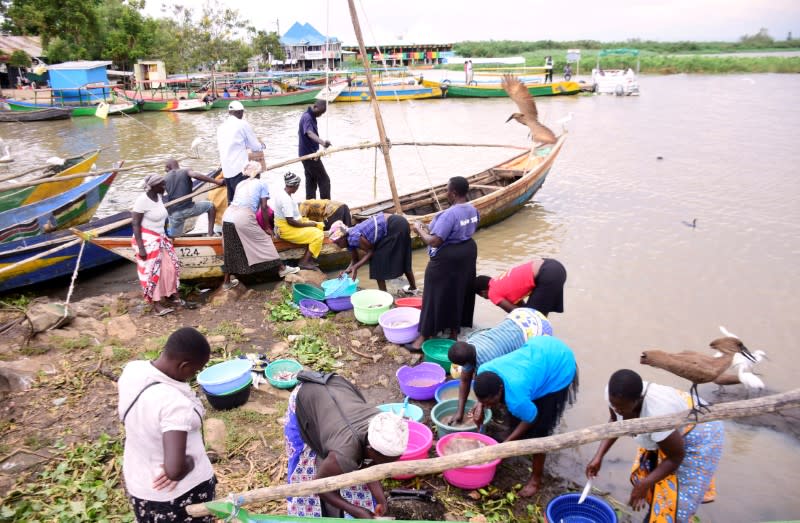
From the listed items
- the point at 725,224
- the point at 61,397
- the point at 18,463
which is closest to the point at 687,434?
the point at 18,463

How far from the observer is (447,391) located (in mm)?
4273

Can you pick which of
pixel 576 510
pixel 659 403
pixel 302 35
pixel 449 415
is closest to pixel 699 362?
pixel 659 403

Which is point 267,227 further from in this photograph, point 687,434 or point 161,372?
point 687,434

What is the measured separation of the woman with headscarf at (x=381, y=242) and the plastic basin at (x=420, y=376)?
1475mm

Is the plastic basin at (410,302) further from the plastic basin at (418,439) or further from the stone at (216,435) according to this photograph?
the stone at (216,435)

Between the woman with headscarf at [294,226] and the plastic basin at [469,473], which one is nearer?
the plastic basin at [469,473]

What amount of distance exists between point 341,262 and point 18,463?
4.09m

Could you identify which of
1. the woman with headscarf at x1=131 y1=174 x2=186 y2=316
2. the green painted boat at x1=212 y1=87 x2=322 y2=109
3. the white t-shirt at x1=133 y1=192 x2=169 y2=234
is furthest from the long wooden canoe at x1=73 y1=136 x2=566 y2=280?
the green painted boat at x1=212 y1=87 x2=322 y2=109

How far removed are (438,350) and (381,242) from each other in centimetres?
146

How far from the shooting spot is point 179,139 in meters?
18.4

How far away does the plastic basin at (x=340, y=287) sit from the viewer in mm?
5634

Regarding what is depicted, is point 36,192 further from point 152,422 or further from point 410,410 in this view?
point 152,422

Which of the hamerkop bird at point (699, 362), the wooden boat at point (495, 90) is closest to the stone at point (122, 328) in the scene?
the hamerkop bird at point (699, 362)

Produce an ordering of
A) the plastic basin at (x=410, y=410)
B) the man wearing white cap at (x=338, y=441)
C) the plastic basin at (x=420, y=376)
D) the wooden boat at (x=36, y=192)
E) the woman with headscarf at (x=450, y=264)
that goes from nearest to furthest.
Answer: the man wearing white cap at (x=338, y=441)
the plastic basin at (x=410, y=410)
the plastic basin at (x=420, y=376)
the woman with headscarf at (x=450, y=264)
the wooden boat at (x=36, y=192)
